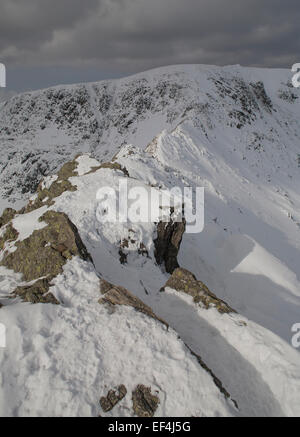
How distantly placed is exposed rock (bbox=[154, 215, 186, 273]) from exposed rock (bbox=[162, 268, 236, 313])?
3095mm

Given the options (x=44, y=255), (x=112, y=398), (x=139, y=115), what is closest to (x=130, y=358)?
(x=112, y=398)

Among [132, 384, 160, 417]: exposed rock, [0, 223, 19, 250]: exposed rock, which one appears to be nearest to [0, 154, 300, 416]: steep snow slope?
[132, 384, 160, 417]: exposed rock

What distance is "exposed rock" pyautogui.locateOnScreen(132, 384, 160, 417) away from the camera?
5938 millimetres

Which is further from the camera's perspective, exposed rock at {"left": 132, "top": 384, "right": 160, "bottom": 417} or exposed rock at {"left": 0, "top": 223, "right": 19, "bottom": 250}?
exposed rock at {"left": 0, "top": 223, "right": 19, "bottom": 250}

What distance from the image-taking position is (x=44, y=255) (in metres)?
9.71

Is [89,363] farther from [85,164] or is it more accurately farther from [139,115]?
[139,115]

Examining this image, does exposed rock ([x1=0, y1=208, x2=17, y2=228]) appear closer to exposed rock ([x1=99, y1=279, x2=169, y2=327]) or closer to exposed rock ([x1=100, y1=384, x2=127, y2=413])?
exposed rock ([x1=99, y1=279, x2=169, y2=327])

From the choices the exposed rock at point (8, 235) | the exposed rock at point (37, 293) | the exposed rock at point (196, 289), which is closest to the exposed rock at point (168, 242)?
the exposed rock at point (196, 289)

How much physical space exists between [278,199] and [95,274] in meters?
28.9

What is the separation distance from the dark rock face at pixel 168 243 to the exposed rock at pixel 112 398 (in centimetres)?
739
